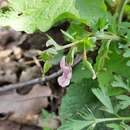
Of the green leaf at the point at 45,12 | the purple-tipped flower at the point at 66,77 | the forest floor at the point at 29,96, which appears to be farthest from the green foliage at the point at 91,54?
the forest floor at the point at 29,96

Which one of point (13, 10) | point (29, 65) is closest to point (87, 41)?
point (13, 10)

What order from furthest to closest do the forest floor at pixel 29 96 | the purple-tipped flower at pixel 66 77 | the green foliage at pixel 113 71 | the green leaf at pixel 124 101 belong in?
the forest floor at pixel 29 96
the green foliage at pixel 113 71
the green leaf at pixel 124 101
the purple-tipped flower at pixel 66 77

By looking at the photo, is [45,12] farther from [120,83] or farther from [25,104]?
[25,104]

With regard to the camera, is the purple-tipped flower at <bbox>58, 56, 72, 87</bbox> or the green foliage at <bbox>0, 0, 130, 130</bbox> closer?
the purple-tipped flower at <bbox>58, 56, 72, 87</bbox>

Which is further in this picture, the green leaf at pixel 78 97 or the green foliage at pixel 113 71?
the green leaf at pixel 78 97

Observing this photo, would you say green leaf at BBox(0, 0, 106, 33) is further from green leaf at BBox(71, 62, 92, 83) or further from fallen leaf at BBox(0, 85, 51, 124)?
fallen leaf at BBox(0, 85, 51, 124)

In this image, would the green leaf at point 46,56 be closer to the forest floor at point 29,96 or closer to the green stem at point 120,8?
the green stem at point 120,8

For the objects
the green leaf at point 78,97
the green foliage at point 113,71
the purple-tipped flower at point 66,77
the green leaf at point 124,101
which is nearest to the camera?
the purple-tipped flower at point 66,77

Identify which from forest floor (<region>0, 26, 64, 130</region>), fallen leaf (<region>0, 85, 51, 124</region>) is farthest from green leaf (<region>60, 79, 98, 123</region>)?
fallen leaf (<region>0, 85, 51, 124</region>)

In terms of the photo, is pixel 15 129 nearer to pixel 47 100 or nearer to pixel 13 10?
pixel 47 100
